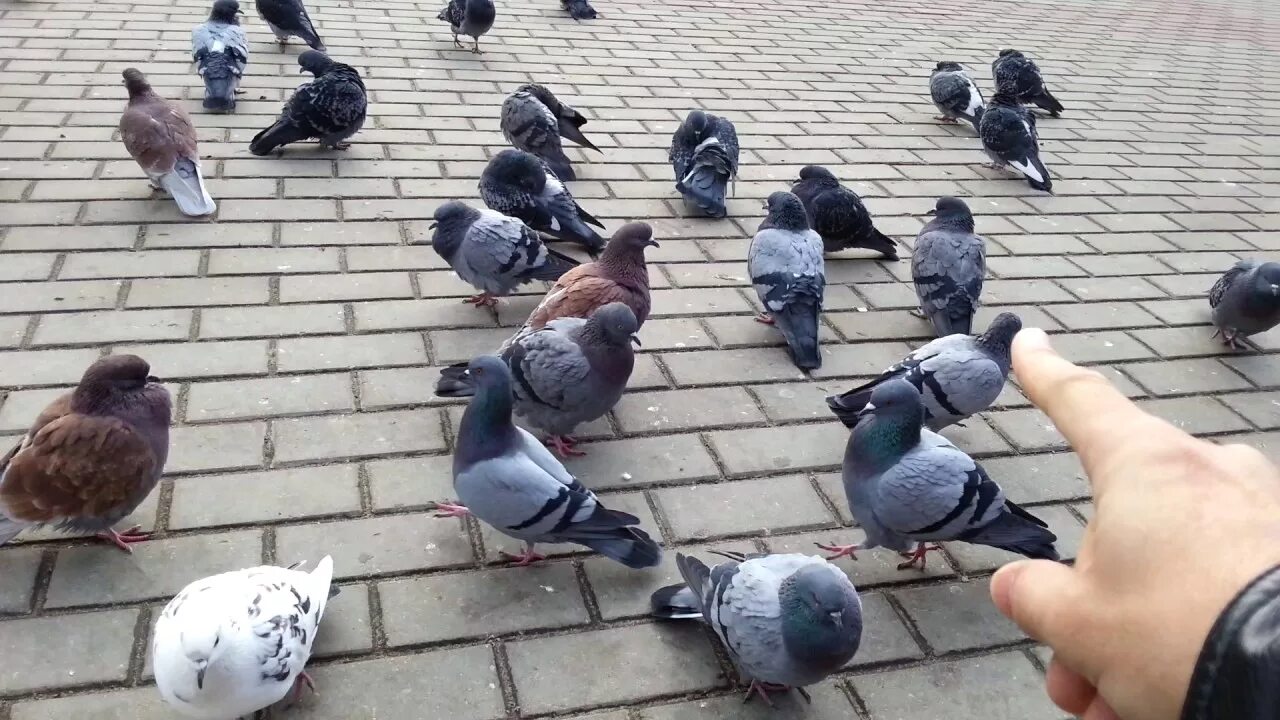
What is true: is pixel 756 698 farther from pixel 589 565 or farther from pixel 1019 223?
pixel 1019 223

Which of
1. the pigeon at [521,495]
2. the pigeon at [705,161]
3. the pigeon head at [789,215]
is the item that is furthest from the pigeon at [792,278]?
the pigeon at [521,495]

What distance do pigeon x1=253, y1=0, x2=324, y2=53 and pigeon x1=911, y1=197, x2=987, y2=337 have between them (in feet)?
18.6

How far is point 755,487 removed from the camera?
3.48 m

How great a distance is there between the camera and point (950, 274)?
4.57 meters

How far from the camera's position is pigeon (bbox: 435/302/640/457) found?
3480mm

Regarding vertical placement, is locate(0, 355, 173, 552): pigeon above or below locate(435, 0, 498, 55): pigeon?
above

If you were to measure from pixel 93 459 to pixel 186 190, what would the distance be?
2.73 metres

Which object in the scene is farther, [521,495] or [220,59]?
[220,59]

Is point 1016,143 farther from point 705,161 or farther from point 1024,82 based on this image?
point 705,161

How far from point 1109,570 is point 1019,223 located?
5.68m

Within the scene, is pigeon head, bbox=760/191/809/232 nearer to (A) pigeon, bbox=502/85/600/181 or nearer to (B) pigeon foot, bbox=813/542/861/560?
(A) pigeon, bbox=502/85/600/181

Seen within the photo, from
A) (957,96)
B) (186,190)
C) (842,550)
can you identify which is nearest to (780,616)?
(842,550)

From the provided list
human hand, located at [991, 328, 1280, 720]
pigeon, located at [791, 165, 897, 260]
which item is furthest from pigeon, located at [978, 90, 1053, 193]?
human hand, located at [991, 328, 1280, 720]

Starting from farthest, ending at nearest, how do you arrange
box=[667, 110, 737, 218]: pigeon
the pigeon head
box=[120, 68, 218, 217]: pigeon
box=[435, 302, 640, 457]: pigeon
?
box=[667, 110, 737, 218]: pigeon, box=[120, 68, 218, 217]: pigeon, the pigeon head, box=[435, 302, 640, 457]: pigeon
